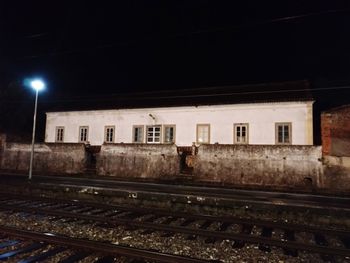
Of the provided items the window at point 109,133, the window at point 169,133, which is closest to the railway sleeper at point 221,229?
the window at point 169,133

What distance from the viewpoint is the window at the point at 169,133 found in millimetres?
22281

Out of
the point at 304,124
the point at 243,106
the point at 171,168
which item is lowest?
the point at 171,168

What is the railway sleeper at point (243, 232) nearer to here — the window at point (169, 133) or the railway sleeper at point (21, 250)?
the railway sleeper at point (21, 250)

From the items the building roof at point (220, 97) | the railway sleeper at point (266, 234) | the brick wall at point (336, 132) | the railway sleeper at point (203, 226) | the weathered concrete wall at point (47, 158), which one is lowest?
the railway sleeper at point (266, 234)

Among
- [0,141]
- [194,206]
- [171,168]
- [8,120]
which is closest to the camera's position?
[194,206]

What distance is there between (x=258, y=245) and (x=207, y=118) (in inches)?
610

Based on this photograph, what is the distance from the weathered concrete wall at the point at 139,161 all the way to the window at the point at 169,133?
339 centimetres

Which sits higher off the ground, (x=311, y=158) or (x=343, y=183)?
(x=311, y=158)

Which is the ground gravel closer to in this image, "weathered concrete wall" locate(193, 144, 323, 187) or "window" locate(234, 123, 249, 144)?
"weathered concrete wall" locate(193, 144, 323, 187)

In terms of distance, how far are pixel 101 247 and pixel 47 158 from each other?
19211mm

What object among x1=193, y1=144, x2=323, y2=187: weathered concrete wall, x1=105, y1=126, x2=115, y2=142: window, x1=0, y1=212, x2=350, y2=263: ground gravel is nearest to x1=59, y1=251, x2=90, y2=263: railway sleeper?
x1=0, y1=212, x2=350, y2=263: ground gravel

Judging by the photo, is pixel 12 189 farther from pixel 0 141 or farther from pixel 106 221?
pixel 0 141

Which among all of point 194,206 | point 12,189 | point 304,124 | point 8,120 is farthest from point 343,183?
point 8,120

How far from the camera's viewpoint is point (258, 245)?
622 centimetres
